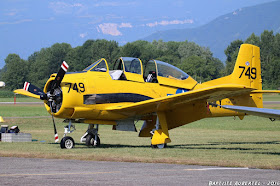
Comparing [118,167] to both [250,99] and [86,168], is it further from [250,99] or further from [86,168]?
[250,99]

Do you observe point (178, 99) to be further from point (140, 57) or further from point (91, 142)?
point (140, 57)

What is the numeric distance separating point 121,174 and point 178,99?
604cm

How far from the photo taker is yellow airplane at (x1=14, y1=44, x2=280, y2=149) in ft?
51.7

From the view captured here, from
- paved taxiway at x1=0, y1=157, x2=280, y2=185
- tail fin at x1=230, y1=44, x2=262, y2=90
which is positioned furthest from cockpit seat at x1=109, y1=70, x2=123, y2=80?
Result: tail fin at x1=230, y1=44, x2=262, y2=90

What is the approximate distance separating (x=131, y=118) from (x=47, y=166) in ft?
19.7

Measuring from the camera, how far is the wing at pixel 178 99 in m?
14.9

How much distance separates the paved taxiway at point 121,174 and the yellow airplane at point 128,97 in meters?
3.70

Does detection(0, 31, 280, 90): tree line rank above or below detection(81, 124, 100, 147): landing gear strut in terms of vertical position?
above

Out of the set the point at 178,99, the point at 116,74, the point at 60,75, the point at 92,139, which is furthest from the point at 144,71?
the point at 60,75

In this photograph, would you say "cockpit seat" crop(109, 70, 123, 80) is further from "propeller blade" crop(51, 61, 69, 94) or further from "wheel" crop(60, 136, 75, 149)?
"wheel" crop(60, 136, 75, 149)

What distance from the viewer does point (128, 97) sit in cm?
1686

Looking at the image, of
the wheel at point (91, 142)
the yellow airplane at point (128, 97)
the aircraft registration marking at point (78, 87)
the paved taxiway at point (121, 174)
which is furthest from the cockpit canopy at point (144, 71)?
the paved taxiway at point (121, 174)

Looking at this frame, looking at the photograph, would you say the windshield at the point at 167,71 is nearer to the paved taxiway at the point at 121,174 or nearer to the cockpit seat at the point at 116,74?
the cockpit seat at the point at 116,74

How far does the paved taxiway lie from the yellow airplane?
12.1ft
